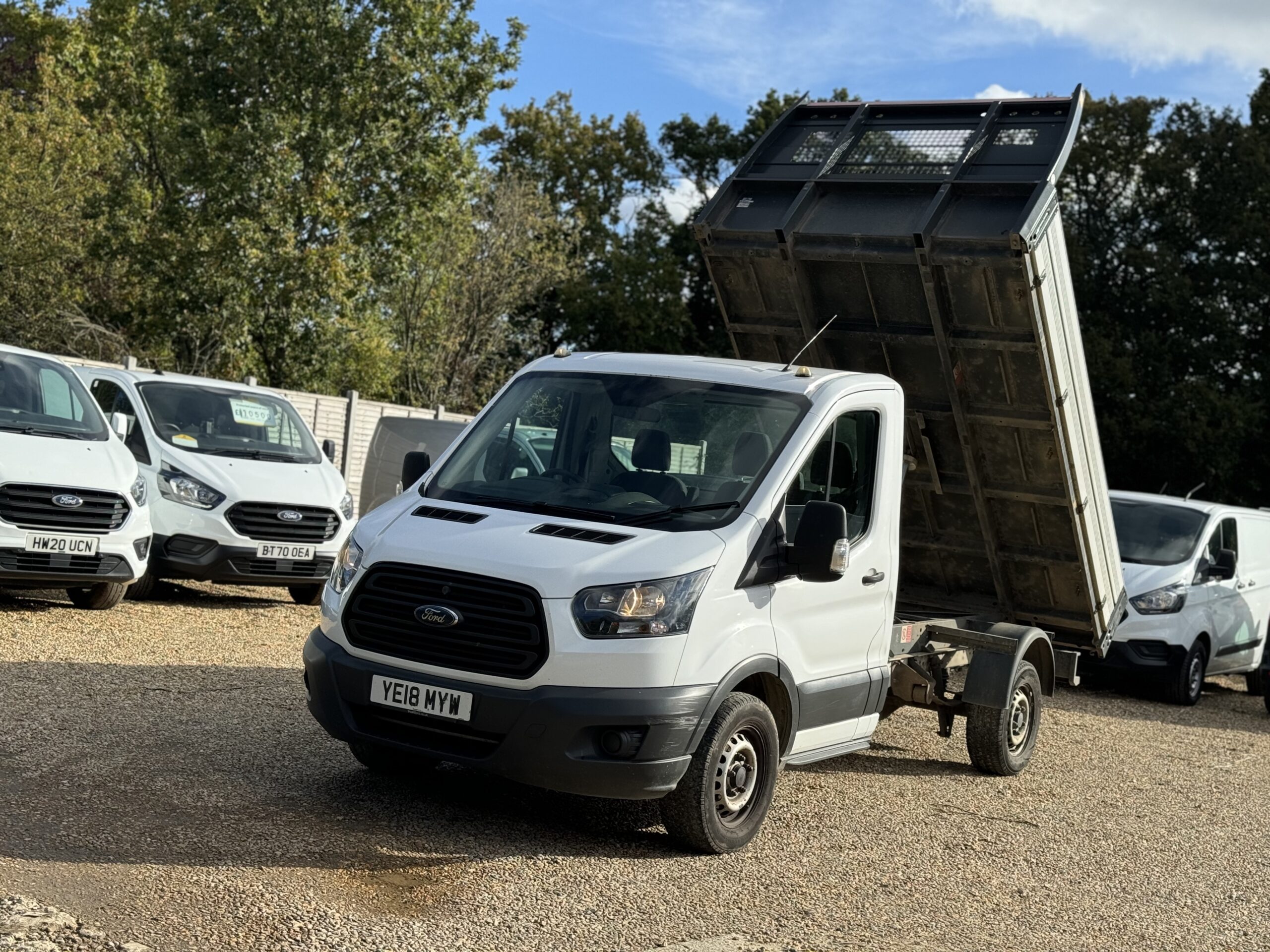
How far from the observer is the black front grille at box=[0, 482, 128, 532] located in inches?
400

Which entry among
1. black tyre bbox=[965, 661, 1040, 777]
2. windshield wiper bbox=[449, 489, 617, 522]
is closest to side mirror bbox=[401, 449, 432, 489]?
windshield wiper bbox=[449, 489, 617, 522]

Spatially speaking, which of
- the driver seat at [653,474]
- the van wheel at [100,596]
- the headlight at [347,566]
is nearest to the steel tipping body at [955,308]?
the driver seat at [653,474]

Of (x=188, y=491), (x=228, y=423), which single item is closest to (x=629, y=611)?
(x=188, y=491)

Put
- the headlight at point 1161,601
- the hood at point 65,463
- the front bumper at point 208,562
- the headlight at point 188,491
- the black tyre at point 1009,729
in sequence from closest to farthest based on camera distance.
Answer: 1. the black tyre at point 1009,729
2. the hood at point 65,463
3. the front bumper at point 208,562
4. the headlight at point 188,491
5. the headlight at point 1161,601

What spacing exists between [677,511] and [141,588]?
24.6 feet

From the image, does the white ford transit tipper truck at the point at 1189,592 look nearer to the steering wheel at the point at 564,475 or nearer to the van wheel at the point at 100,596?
the steering wheel at the point at 564,475

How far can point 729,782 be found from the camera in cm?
607

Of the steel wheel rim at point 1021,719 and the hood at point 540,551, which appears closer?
the hood at point 540,551

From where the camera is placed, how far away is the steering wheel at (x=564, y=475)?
21.1 ft

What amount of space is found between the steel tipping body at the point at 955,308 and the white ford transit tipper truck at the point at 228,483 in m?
5.02

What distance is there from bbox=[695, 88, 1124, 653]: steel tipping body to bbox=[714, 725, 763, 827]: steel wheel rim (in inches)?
119

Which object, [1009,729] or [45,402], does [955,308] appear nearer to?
[1009,729]

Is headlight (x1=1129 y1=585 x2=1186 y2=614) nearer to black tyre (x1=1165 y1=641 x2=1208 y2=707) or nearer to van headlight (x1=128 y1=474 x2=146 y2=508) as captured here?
black tyre (x1=1165 y1=641 x2=1208 y2=707)

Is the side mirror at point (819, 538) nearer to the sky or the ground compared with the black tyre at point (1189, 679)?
nearer to the sky
